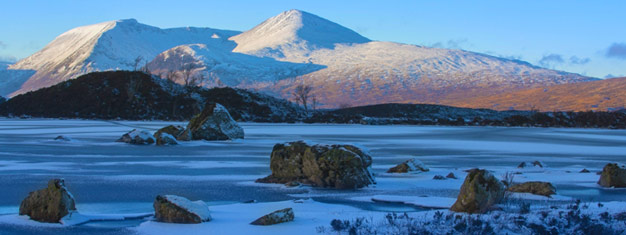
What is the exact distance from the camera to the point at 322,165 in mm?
10531

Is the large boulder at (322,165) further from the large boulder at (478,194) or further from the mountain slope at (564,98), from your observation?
the mountain slope at (564,98)

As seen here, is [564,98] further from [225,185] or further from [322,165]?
[225,185]

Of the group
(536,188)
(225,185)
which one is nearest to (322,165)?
(225,185)

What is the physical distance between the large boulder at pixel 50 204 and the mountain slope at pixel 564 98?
158398 millimetres

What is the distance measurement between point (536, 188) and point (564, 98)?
180 metres

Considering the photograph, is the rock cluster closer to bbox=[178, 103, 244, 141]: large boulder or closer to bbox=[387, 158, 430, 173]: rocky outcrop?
bbox=[178, 103, 244, 141]: large boulder

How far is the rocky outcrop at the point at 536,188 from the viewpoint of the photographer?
31.2 ft

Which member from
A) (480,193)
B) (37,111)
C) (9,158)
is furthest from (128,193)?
(37,111)

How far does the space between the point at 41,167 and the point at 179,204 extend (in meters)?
7.21

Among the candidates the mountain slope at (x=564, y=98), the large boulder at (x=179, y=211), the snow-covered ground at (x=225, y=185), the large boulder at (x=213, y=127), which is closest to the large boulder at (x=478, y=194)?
the snow-covered ground at (x=225, y=185)

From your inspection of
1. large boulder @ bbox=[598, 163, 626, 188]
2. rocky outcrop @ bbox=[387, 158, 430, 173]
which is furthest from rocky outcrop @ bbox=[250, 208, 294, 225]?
large boulder @ bbox=[598, 163, 626, 188]

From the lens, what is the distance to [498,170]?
43.8 feet

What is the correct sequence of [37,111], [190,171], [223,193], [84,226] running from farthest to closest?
[37,111]
[190,171]
[223,193]
[84,226]

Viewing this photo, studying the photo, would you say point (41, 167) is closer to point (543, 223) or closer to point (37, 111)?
point (543, 223)
